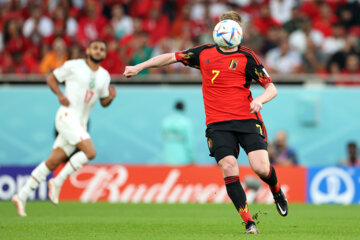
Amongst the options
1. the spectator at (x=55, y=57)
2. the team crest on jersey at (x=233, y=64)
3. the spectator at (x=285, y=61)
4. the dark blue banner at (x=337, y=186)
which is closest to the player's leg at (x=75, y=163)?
the team crest on jersey at (x=233, y=64)

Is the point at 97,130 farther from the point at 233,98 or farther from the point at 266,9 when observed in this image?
the point at 233,98

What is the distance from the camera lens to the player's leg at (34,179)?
11.6 meters

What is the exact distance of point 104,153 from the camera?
18.9 m

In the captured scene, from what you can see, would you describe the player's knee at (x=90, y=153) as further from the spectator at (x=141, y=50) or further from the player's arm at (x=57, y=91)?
the spectator at (x=141, y=50)

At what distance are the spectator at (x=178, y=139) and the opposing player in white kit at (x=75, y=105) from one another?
17.1 ft

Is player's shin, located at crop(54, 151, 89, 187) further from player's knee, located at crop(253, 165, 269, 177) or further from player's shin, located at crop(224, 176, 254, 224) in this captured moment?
player's knee, located at crop(253, 165, 269, 177)

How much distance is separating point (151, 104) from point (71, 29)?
8.99ft

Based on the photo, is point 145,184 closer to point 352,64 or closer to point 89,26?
point 89,26

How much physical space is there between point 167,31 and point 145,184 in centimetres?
488

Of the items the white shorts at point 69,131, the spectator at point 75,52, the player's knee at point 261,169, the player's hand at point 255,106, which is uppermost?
the player's hand at point 255,106

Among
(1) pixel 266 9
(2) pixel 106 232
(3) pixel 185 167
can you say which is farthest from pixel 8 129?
(2) pixel 106 232

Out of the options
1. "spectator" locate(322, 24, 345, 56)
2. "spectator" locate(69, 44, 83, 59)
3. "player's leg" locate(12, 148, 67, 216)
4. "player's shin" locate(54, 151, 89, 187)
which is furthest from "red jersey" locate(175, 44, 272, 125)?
"spectator" locate(322, 24, 345, 56)

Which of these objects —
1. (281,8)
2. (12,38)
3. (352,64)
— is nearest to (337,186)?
(352,64)

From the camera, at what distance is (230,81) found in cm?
881
